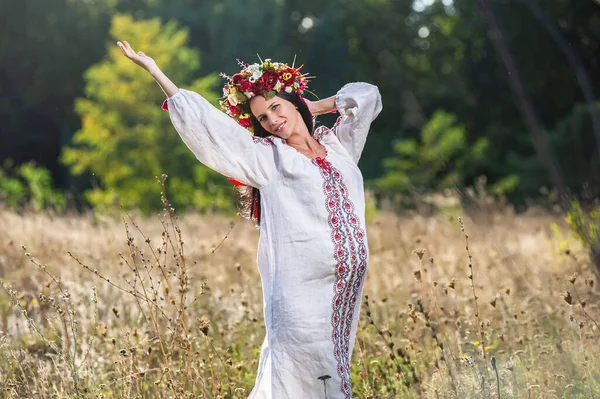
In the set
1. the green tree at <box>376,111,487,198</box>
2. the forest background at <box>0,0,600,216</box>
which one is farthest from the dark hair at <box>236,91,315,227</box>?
the green tree at <box>376,111,487,198</box>

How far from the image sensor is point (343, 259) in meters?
2.96

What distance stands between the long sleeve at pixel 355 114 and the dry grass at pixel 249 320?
57cm

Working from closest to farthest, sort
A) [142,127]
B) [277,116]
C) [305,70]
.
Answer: [277,116]
[142,127]
[305,70]

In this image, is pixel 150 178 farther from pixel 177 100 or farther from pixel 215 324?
pixel 177 100

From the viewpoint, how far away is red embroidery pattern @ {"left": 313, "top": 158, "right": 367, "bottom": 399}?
9.73 feet

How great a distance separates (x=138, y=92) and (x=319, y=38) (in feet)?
43.0

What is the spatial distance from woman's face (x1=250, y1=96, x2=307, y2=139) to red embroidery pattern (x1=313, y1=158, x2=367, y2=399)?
0.65ft

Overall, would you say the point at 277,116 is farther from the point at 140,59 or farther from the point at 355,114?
the point at 140,59

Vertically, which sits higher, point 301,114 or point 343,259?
point 301,114

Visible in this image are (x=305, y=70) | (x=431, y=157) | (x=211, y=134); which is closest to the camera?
(x=211, y=134)

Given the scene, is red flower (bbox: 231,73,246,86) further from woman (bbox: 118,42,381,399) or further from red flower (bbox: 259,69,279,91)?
woman (bbox: 118,42,381,399)

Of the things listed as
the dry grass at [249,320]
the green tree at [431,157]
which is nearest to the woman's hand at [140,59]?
the dry grass at [249,320]

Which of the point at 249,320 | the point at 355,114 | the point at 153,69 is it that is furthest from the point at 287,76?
the point at 249,320

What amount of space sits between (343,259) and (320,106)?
2.73 ft
